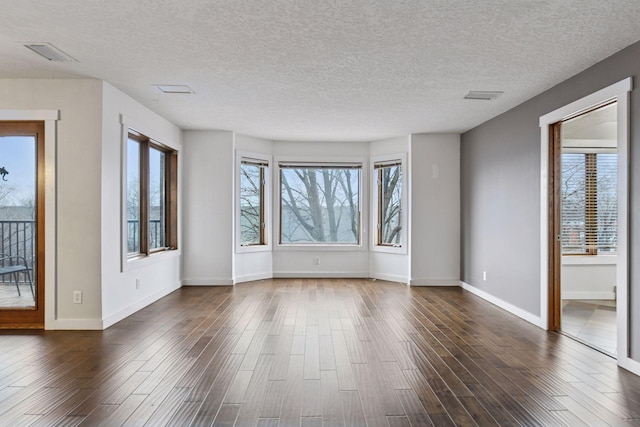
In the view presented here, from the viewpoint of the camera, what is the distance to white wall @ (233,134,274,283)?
24.5 feet

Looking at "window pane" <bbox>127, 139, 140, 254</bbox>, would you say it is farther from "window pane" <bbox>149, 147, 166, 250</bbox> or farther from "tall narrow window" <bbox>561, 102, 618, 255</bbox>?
"tall narrow window" <bbox>561, 102, 618, 255</bbox>

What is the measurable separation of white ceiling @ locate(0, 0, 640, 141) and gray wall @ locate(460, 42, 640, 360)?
7.4 inches

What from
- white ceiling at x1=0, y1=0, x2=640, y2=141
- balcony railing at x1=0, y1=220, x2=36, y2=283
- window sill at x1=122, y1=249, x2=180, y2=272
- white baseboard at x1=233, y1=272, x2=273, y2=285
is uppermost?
white ceiling at x1=0, y1=0, x2=640, y2=141

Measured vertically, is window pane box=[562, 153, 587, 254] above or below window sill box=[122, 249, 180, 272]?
above

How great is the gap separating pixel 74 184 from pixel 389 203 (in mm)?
5100

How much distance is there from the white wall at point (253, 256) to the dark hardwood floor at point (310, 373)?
2209mm

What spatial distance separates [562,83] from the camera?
441 cm

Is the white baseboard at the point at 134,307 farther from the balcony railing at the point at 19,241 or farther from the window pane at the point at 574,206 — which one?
the window pane at the point at 574,206

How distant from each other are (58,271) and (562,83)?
5.37 metres

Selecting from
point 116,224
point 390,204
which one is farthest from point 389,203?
point 116,224

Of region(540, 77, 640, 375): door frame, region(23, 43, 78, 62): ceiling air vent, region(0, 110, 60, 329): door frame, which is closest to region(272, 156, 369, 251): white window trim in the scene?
region(540, 77, 640, 375): door frame

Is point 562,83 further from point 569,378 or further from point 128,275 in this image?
point 128,275

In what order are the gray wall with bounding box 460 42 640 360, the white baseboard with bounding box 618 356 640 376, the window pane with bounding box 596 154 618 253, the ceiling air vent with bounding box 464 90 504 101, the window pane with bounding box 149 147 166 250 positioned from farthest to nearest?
the window pane with bounding box 149 147 166 250, the window pane with bounding box 596 154 618 253, the ceiling air vent with bounding box 464 90 504 101, the gray wall with bounding box 460 42 640 360, the white baseboard with bounding box 618 356 640 376

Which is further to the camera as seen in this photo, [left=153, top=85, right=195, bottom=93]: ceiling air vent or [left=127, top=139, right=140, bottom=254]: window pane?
[left=127, top=139, right=140, bottom=254]: window pane
